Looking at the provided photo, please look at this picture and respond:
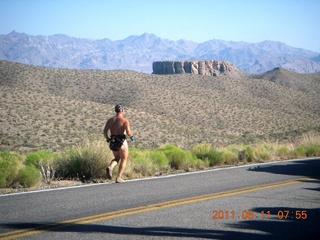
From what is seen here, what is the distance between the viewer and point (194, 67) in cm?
13538

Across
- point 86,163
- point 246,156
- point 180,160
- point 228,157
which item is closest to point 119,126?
point 86,163

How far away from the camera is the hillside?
3503 cm

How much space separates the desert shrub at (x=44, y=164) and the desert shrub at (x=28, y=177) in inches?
14.3

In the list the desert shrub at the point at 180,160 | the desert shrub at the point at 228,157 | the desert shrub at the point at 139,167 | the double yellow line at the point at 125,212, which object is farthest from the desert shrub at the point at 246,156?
the double yellow line at the point at 125,212

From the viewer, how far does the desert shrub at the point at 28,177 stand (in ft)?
31.3

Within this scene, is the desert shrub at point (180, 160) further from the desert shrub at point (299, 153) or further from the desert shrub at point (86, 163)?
the desert shrub at point (299, 153)

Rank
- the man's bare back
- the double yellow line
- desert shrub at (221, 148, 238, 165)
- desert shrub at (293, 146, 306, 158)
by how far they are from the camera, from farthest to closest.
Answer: desert shrub at (293, 146, 306, 158), desert shrub at (221, 148, 238, 165), the man's bare back, the double yellow line

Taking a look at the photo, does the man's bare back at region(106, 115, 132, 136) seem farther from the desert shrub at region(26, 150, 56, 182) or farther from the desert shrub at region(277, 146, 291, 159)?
the desert shrub at region(277, 146, 291, 159)

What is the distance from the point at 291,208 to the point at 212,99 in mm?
56658

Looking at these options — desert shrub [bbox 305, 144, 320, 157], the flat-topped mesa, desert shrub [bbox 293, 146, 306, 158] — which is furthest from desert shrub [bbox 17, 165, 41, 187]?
the flat-topped mesa

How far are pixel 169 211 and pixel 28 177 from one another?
4323mm

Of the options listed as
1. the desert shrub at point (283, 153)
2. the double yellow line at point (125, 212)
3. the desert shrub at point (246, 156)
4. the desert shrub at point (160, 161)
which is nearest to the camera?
the double yellow line at point (125, 212)

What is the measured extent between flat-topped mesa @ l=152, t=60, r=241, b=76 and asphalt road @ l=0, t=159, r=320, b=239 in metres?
122

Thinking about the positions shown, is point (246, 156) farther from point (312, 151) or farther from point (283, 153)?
point (312, 151)
